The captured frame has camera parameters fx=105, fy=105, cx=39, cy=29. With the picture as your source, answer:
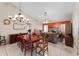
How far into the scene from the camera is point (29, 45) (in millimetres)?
1842

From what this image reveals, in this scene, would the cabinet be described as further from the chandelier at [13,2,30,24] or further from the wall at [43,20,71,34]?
the wall at [43,20,71,34]

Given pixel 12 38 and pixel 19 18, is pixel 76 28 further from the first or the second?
pixel 12 38

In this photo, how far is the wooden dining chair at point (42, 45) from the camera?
187cm

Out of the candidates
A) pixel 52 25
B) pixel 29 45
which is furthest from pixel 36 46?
pixel 52 25

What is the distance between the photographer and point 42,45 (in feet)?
6.26

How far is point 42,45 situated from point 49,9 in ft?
2.16

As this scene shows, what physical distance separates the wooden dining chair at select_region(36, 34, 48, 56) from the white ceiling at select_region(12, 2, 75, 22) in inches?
13.2

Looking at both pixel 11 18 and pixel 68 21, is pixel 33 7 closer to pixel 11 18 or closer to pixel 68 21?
pixel 11 18

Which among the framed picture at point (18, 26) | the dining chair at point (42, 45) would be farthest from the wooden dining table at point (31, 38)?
the framed picture at point (18, 26)

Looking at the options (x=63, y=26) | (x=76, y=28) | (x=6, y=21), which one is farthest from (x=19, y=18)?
(x=76, y=28)

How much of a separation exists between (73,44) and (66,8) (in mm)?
649

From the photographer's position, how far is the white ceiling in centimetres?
186

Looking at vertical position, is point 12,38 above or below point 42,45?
above

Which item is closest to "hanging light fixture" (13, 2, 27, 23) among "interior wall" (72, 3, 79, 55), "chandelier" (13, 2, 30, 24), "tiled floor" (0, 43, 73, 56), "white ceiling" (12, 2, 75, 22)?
"chandelier" (13, 2, 30, 24)
